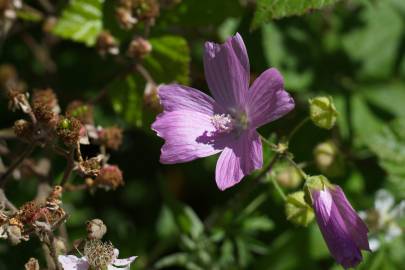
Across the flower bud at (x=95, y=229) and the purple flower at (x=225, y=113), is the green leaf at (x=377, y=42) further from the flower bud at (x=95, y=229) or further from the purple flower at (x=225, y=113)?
the flower bud at (x=95, y=229)

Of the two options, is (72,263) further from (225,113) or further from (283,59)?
(283,59)

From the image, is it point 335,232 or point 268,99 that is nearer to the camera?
point 335,232

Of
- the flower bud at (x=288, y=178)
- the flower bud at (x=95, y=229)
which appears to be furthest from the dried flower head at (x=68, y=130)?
the flower bud at (x=288, y=178)

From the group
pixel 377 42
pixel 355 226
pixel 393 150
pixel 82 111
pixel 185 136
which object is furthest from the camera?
pixel 377 42

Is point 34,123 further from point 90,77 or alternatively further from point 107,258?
point 90,77

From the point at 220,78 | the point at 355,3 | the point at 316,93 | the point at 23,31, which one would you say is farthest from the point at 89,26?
the point at 355,3

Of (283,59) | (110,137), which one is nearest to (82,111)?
(110,137)
